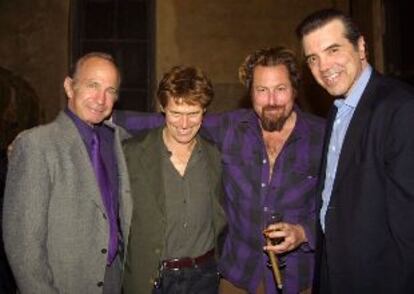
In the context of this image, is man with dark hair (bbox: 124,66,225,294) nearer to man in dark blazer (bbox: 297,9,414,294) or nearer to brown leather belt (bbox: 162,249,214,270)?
brown leather belt (bbox: 162,249,214,270)

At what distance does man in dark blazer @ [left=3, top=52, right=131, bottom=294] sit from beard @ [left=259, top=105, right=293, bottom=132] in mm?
1045

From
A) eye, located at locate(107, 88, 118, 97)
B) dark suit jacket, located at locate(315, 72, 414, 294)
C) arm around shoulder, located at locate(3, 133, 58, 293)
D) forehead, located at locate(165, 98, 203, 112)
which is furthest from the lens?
forehead, located at locate(165, 98, 203, 112)

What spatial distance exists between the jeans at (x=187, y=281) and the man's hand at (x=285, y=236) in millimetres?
477

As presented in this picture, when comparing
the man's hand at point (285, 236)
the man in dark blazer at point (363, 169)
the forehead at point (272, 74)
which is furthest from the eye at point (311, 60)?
the man's hand at point (285, 236)

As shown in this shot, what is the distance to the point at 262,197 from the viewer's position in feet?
10.0

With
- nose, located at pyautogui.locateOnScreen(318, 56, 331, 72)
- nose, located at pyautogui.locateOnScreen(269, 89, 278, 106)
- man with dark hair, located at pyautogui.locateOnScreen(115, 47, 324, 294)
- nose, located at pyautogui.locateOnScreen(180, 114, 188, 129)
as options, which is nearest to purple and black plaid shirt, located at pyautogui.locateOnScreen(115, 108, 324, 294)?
man with dark hair, located at pyautogui.locateOnScreen(115, 47, 324, 294)

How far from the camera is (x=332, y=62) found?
8.08 ft

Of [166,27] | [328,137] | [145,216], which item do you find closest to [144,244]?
[145,216]

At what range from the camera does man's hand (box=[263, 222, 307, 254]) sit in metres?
2.62

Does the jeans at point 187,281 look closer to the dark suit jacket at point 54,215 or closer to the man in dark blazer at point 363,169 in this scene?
the dark suit jacket at point 54,215

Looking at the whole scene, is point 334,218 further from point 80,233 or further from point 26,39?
point 26,39

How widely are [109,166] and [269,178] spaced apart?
1124mm

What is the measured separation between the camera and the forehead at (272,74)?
3.09m

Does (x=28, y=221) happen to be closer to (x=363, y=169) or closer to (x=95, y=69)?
(x=95, y=69)
